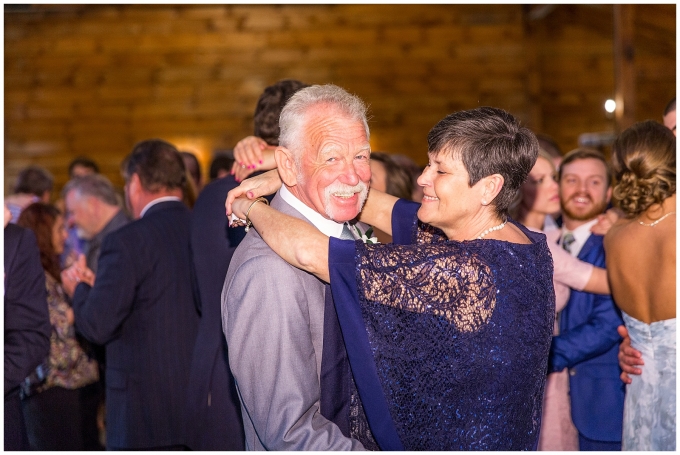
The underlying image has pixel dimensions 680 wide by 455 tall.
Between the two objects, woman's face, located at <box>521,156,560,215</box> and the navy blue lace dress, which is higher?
woman's face, located at <box>521,156,560,215</box>

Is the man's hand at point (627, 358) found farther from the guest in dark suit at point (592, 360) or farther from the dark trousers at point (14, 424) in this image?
the dark trousers at point (14, 424)

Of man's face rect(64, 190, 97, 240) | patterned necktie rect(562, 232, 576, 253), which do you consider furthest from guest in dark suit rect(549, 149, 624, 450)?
man's face rect(64, 190, 97, 240)

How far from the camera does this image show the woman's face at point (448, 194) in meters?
1.84

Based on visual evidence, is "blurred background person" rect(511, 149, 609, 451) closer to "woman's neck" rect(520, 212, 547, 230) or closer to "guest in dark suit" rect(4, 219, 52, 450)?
"woman's neck" rect(520, 212, 547, 230)

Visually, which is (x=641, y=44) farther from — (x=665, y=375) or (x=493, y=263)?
(x=493, y=263)

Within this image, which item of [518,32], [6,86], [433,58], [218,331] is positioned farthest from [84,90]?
[218,331]

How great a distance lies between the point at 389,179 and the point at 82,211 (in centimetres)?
207

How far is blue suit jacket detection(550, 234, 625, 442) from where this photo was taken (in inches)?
115

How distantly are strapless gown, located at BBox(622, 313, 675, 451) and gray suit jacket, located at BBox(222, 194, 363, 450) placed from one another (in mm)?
1441

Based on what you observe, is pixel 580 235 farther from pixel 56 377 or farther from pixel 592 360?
pixel 56 377

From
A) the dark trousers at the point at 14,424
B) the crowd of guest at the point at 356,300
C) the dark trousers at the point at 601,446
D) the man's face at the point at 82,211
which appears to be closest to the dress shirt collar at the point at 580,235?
the crowd of guest at the point at 356,300

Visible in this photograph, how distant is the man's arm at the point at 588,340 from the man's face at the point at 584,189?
53 centimetres

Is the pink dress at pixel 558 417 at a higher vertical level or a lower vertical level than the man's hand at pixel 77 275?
lower

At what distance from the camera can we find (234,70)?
962 centimetres
